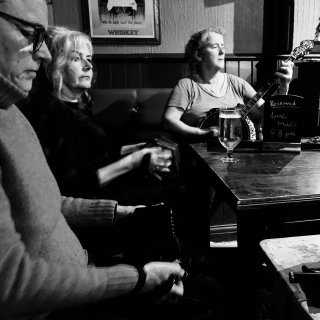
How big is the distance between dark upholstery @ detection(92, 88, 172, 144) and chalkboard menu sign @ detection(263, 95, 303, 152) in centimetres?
146

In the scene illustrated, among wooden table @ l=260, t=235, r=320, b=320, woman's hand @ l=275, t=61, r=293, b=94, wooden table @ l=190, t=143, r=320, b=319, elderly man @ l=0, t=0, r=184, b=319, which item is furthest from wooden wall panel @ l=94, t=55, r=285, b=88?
wooden table @ l=260, t=235, r=320, b=320

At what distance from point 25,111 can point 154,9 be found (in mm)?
2126

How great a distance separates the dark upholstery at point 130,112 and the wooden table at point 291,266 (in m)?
2.10

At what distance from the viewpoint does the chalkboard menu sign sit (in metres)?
1.58

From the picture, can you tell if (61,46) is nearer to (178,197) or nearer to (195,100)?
(178,197)

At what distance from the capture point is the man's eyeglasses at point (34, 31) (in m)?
0.77

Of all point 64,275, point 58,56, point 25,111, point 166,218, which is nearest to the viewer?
point 64,275

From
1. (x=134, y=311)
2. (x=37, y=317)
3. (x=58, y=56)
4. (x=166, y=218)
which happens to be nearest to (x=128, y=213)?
(x=166, y=218)

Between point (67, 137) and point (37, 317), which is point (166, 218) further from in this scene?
→ point (67, 137)

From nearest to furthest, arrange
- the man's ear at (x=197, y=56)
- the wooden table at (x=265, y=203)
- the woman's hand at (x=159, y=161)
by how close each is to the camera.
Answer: the wooden table at (x=265, y=203) → the woman's hand at (x=159, y=161) → the man's ear at (x=197, y=56)

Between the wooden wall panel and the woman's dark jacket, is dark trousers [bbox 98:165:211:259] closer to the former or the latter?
the woman's dark jacket

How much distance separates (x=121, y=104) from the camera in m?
3.01

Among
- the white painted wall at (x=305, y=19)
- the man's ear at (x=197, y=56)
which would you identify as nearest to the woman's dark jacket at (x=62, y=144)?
the man's ear at (x=197, y=56)

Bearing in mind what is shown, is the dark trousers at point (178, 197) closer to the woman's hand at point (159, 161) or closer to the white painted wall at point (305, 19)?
the woman's hand at point (159, 161)
